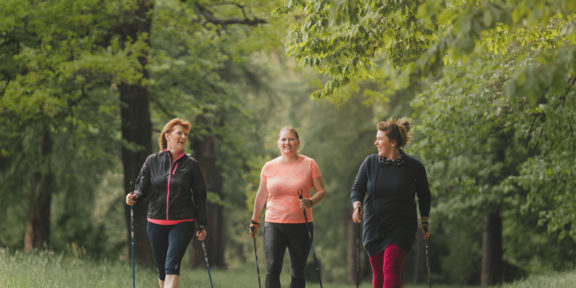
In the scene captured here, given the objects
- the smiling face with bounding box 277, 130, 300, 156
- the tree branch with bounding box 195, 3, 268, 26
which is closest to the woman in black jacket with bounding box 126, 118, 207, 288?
the smiling face with bounding box 277, 130, 300, 156

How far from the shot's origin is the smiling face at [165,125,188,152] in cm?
612

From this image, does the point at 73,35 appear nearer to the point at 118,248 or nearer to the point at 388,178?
the point at 388,178

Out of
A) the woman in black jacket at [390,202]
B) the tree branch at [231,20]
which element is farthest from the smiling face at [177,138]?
the tree branch at [231,20]

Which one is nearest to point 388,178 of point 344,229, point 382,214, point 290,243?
point 382,214

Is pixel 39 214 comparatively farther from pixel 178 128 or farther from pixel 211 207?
pixel 178 128

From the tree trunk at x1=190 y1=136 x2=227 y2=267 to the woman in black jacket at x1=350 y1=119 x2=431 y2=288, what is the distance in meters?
13.7

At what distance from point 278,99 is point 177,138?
16.7 m

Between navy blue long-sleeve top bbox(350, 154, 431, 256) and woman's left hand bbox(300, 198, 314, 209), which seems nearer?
navy blue long-sleeve top bbox(350, 154, 431, 256)

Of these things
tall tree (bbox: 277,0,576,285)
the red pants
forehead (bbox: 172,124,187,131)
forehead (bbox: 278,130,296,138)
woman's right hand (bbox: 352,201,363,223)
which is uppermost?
tall tree (bbox: 277,0,576,285)

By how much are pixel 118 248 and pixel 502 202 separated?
13647mm

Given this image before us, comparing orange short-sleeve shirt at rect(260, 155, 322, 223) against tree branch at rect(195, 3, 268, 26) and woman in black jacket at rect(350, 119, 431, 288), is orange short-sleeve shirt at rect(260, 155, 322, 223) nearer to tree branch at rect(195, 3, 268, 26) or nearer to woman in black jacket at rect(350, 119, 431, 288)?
woman in black jacket at rect(350, 119, 431, 288)

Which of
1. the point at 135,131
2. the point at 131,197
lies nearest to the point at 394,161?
the point at 131,197

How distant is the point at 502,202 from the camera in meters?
14.9

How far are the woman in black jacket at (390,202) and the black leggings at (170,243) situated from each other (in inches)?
70.2
